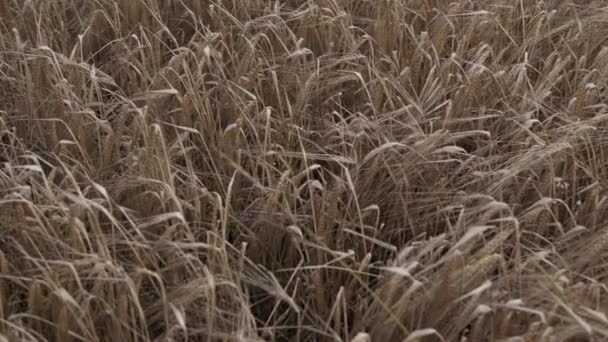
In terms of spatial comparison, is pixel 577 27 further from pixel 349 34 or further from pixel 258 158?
pixel 258 158

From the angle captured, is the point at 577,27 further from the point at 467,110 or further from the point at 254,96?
the point at 254,96

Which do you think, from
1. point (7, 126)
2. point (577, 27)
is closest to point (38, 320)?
point (7, 126)

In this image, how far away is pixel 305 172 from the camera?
1.38 m

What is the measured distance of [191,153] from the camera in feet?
5.16

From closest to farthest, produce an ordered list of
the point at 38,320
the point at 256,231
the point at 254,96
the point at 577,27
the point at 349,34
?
the point at 38,320 → the point at 256,231 → the point at 254,96 → the point at 349,34 → the point at 577,27

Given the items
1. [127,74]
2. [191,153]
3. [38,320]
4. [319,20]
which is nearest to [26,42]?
[127,74]

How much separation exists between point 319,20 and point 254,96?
0.38m

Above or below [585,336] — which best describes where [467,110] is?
above

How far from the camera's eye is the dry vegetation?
1218 millimetres

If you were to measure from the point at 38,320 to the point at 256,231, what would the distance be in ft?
1.20

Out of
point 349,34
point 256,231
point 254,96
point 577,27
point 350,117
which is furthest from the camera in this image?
point 577,27

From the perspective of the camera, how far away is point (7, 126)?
1620mm

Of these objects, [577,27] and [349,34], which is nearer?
[349,34]

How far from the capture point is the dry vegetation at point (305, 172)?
122cm
